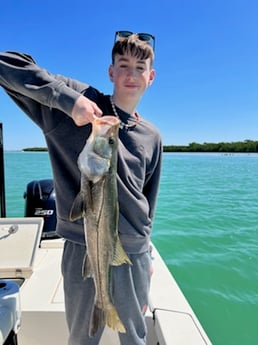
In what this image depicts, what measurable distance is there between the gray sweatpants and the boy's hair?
0.93 metres

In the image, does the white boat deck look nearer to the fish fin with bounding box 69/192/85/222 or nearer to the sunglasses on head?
the fish fin with bounding box 69/192/85/222

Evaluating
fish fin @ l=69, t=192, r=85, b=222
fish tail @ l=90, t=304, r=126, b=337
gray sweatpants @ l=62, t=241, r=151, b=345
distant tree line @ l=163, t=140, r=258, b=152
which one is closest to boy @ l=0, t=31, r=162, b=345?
gray sweatpants @ l=62, t=241, r=151, b=345

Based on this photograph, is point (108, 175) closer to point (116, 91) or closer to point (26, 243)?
point (116, 91)

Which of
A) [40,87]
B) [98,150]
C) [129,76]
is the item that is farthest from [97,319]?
[129,76]

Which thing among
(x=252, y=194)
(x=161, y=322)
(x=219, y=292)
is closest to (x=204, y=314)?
(x=219, y=292)

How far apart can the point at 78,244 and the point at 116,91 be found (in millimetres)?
747

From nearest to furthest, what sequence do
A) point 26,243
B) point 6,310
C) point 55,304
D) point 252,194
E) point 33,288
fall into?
point 6,310 → point 55,304 → point 33,288 → point 26,243 → point 252,194

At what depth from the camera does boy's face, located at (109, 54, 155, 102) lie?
5.03ft

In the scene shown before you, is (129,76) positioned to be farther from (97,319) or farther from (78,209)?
(97,319)

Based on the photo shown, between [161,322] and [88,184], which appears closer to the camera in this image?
[88,184]

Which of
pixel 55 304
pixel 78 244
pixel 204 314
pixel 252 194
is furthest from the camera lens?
pixel 252 194

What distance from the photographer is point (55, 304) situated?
2.09 m

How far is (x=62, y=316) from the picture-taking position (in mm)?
2020

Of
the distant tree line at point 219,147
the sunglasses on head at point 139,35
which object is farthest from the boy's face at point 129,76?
the distant tree line at point 219,147
